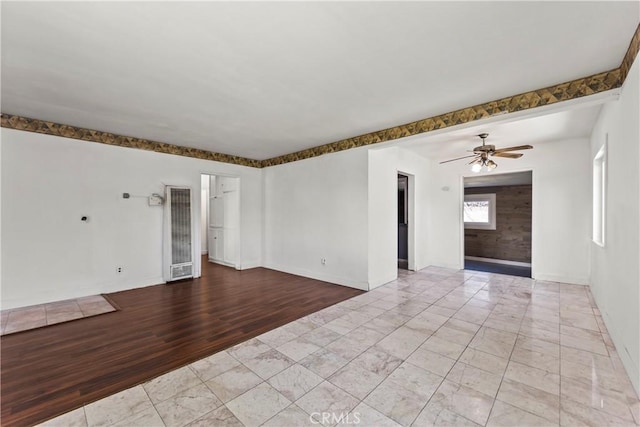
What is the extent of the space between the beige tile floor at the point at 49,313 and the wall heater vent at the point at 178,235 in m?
1.21

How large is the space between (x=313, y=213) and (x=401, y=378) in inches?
145

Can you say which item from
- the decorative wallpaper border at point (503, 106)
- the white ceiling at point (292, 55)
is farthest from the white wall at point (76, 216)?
the decorative wallpaper border at point (503, 106)

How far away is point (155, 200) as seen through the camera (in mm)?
4957

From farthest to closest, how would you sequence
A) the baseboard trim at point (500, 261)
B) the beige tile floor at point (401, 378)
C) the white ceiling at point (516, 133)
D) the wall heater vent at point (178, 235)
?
the baseboard trim at point (500, 261) < the wall heater vent at point (178, 235) < the white ceiling at point (516, 133) < the beige tile floor at point (401, 378)

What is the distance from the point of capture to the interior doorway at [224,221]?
21.2 feet

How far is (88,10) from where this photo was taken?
5.65 ft

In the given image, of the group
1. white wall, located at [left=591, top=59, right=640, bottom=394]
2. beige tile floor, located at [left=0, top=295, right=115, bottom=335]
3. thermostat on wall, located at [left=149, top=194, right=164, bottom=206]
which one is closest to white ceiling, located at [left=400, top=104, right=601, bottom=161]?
white wall, located at [left=591, top=59, right=640, bottom=394]

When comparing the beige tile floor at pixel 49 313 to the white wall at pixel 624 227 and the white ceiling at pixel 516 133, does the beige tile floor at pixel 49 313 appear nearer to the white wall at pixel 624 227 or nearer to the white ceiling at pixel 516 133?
the white ceiling at pixel 516 133

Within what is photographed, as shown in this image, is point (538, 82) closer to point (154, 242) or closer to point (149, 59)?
point (149, 59)

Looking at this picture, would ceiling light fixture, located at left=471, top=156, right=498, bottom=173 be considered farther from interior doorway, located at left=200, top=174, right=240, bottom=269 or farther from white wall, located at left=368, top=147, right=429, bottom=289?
interior doorway, located at left=200, top=174, right=240, bottom=269

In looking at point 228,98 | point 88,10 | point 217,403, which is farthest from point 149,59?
point 217,403

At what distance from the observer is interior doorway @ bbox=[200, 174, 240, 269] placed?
6.45 m

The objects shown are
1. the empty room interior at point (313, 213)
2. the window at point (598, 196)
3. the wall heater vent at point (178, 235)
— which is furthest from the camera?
the wall heater vent at point (178, 235)

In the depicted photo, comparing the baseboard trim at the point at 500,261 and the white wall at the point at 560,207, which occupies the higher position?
the white wall at the point at 560,207
